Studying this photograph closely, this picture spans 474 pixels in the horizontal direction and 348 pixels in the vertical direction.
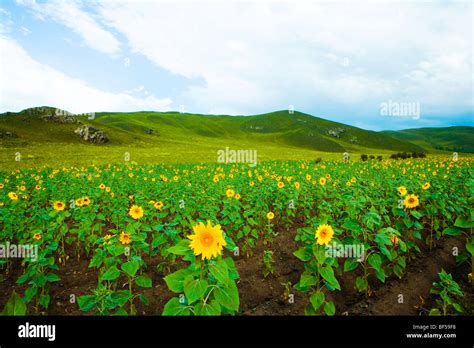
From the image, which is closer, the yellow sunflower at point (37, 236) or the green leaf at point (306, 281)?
the green leaf at point (306, 281)

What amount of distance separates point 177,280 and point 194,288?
0.78 feet

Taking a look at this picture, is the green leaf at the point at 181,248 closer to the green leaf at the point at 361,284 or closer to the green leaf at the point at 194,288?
the green leaf at the point at 194,288

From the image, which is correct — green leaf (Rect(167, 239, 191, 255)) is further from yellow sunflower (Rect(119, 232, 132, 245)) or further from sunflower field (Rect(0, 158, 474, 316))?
yellow sunflower (Rect(119, 232, 132, 245))

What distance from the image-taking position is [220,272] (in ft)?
6.94

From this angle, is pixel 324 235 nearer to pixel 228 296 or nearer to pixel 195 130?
pixel 228 296

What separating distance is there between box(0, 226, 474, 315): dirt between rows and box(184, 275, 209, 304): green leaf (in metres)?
2.08

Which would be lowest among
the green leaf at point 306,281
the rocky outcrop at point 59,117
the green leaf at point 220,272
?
the green leaf at point 306,281

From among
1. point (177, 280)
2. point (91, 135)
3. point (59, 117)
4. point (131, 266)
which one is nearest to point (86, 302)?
point (131, 266)

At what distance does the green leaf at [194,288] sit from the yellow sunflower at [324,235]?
1.66 m

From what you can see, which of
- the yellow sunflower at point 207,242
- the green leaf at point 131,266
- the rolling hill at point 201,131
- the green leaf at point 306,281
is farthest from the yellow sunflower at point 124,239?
the rolling hill at point 201,131

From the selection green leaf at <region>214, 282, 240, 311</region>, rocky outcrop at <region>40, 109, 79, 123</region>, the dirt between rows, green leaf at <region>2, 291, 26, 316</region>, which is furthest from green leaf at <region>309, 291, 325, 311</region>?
rocky outcrop at <region>40, 109, 79, 123</region>

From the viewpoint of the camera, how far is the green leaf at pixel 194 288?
2.04m
